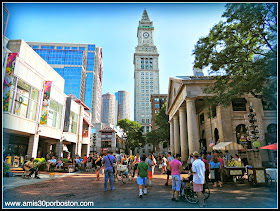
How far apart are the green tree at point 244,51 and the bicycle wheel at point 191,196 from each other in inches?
269

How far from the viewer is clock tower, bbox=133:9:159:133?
383 ft

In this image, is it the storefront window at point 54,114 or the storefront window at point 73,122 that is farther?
the storefront window at point 73,122

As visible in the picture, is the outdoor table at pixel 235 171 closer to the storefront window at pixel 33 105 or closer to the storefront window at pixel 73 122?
the storefront window at pixel 33 105

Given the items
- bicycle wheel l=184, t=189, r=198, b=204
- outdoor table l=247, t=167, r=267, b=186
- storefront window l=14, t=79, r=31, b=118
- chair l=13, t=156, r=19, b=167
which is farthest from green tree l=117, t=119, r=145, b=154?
bicycle wheel l=184, t=189, r=198, b=204

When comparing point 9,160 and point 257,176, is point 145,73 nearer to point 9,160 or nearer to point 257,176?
point 9,160

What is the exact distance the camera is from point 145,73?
125 meters

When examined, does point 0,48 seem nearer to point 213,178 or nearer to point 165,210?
point 165,210

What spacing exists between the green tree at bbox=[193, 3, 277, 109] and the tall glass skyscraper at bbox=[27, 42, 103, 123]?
79.7 m

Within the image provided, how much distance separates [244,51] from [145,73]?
115624mm

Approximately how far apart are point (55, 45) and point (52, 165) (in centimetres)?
8973

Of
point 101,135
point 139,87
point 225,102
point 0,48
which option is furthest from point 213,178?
point 139,87

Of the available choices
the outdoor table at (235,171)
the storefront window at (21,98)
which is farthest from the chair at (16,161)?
the outdoor table at (235,171)

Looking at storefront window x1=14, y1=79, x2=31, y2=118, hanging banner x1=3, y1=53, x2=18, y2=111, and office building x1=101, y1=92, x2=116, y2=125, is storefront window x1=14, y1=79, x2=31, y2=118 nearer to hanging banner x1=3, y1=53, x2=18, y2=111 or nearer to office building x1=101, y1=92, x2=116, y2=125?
hanging banner x1=3, y1=53, x2=18, y2=111

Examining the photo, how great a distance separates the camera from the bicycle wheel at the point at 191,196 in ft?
20.8
